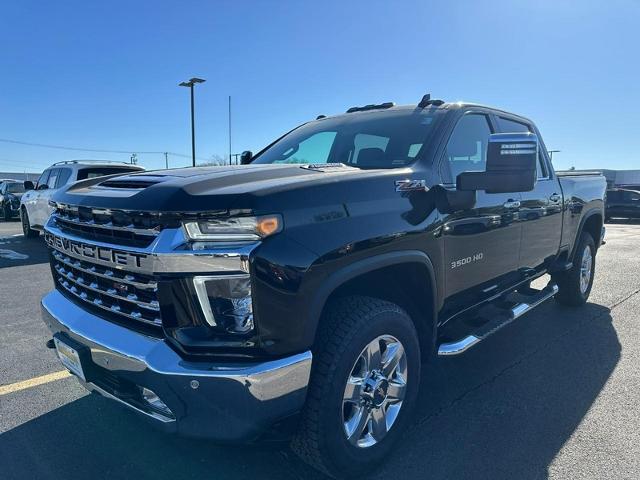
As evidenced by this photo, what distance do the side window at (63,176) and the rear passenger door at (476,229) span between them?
28.5ft

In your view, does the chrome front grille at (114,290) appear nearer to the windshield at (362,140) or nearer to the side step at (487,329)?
the windshield at (362,140)

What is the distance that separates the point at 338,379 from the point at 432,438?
1036 mm

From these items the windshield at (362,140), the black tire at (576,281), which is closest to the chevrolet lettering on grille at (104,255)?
the windshield at (362,140)

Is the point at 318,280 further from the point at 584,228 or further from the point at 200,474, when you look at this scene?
the point at 584,228

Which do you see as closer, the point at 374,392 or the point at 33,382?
the point at 374,392

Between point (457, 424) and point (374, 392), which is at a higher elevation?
point (374, 392)

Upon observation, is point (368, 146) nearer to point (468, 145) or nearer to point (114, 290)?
point (468, 145)

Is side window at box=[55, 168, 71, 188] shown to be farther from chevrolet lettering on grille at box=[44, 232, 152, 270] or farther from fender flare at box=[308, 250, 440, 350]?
fender flare at box=[308, 250, 440, 350]

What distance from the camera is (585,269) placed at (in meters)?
5.61

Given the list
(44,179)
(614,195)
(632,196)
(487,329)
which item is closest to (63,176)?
(44,179)

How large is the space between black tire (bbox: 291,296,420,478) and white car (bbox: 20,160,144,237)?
7.70 metres

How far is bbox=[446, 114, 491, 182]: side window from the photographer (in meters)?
3.13

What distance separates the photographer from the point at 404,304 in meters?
2.78

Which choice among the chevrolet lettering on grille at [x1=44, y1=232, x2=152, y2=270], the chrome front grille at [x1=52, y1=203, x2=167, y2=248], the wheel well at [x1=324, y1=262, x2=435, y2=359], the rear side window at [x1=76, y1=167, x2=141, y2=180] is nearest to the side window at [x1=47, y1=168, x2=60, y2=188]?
the rear side window at [x1=76, y1=167, x2=141, y2=180]
